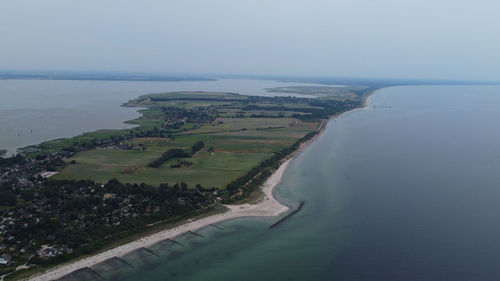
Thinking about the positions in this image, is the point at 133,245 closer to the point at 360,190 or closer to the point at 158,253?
the point at 158,253

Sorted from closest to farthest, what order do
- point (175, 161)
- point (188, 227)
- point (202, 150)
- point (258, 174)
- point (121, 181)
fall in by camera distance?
point (188, 227), point (121, 181), point (258, 174), point (175, 161), point (202, 150)

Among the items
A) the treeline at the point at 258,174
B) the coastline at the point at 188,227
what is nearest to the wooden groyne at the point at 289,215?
the coastline at the point at 188,227

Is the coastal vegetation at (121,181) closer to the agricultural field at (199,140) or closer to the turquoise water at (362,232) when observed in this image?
the agricultural field at (199,140)

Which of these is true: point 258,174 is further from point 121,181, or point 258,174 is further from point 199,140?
point 199,140

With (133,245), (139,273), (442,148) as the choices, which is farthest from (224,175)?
(442,148)

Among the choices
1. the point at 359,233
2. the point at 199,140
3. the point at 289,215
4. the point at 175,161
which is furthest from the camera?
the point at 199,140

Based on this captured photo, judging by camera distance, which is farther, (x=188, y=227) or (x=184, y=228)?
(x=188, y=227)

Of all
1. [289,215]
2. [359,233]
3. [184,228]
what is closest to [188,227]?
[184,228]

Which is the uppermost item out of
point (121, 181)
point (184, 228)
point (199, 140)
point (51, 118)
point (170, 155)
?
point (51, 118)
